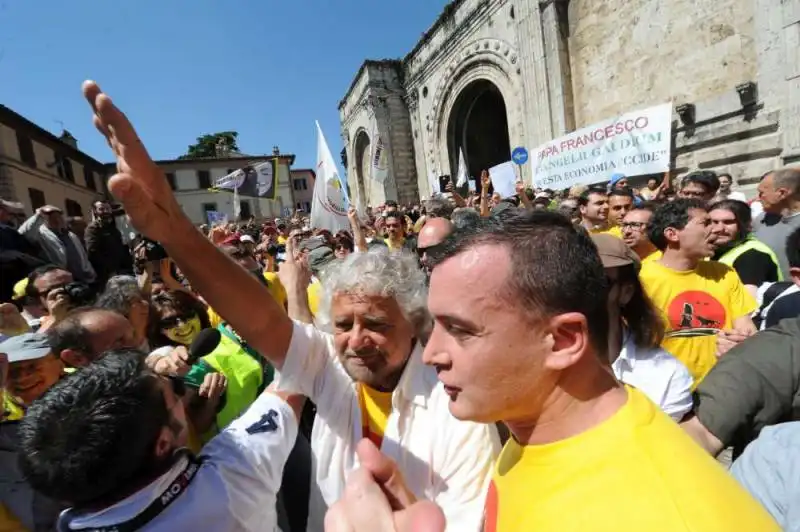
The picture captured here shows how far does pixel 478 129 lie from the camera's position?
58.6 feet

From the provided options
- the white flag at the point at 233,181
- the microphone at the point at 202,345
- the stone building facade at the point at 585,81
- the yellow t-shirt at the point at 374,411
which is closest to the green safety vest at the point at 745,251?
the yellow t-shirt at the point at 374,411

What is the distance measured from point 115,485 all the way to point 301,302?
3.84ft

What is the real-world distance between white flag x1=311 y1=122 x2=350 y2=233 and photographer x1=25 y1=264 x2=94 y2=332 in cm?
328

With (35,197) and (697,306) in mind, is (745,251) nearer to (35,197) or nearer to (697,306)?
(697,306)

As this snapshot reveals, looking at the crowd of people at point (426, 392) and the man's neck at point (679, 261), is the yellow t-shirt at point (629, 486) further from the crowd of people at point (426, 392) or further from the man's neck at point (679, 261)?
the man's neck at point (679, 261)

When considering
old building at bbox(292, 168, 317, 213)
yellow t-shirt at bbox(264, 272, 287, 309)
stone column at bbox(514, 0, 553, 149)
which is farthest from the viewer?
old building at bbox(292, 168, 317, 213)

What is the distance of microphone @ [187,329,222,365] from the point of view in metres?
1.87

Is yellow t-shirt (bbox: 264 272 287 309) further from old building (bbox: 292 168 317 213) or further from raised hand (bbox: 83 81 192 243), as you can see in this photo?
old building (bbox: 292 168 317 213)

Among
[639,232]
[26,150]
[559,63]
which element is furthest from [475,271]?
[26,150]

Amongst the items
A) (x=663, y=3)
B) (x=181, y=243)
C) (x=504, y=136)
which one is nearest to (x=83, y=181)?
(x=504, y=136)

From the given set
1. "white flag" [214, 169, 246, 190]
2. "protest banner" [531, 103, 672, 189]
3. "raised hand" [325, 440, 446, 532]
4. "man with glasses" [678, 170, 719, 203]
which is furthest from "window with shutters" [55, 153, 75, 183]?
"raised hand" [325, 440, 446, 532]

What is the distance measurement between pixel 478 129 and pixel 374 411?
1756 cm

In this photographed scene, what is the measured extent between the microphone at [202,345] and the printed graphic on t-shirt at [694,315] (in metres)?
2.24

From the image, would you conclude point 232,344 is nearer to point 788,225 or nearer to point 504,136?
point 788,225
